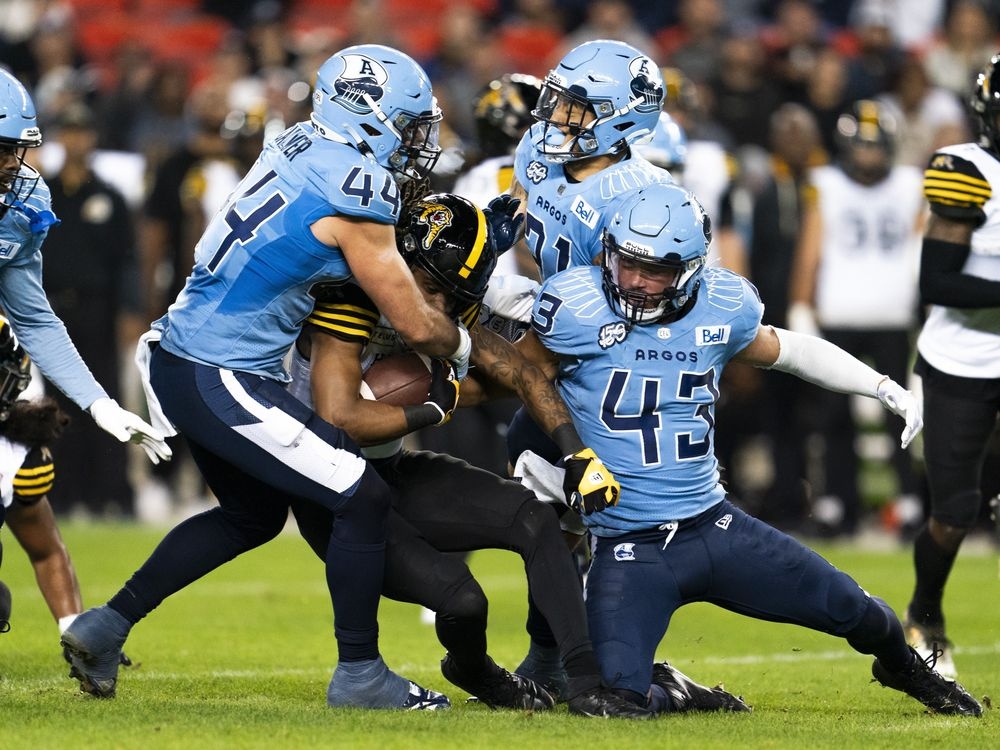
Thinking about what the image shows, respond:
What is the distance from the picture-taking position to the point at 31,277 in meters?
5.36

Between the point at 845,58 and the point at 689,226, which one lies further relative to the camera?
the point at 845,58

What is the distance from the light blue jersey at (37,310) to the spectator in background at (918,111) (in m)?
7.25

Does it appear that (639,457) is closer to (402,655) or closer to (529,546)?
(529,546)

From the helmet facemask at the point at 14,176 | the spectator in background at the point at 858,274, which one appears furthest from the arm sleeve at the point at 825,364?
the spectator in background at the point at 858,274

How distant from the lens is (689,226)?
4.95 metres

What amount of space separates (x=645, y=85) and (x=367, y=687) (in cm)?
216

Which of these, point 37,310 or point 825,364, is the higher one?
point 37,310

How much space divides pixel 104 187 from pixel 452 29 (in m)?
3.45

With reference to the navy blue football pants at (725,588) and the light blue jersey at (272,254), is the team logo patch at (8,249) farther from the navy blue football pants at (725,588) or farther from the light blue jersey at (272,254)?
the navy blue football pants at (725,588)

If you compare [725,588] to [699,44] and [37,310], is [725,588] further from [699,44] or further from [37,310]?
[699,44]

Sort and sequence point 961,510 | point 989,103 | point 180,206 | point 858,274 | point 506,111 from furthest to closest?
point 180,206
point 858,274
point 506,111
point 961,510
point 989,103

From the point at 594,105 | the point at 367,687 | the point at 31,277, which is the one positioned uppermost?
the point at 594,105

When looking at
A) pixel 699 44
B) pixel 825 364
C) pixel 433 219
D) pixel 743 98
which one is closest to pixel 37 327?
pixel 433 219

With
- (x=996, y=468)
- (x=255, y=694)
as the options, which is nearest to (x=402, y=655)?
(x=255, y=694)
